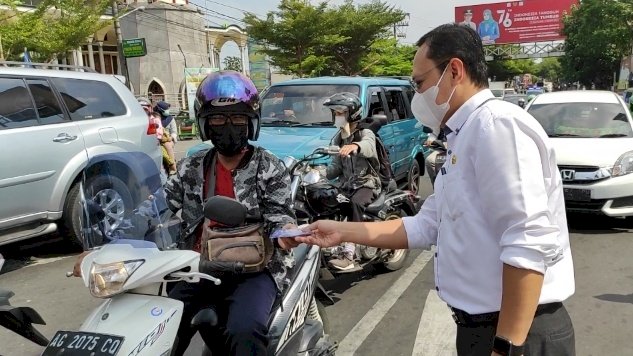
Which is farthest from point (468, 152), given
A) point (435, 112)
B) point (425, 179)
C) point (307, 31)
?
point (307, 31)

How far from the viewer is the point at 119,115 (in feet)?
20.3

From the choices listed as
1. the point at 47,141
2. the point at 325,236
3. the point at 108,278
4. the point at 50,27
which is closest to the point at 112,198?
the point at 108,278

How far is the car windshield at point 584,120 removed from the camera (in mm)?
6730

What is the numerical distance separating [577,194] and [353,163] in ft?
9.36

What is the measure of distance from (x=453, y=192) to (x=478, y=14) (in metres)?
45.5

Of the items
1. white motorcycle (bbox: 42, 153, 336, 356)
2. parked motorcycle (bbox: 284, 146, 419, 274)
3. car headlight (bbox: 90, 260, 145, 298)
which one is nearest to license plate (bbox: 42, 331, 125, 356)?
white motorcycle (bbox: 42, 153, 336, 356)

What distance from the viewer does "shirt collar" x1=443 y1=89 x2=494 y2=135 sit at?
59.3 inches

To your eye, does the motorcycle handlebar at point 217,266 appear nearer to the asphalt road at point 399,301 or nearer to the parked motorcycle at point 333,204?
the parked motorcycle at point 333,204

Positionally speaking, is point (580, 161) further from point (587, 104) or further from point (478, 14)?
point (478, 14)

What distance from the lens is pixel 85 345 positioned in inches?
63.0

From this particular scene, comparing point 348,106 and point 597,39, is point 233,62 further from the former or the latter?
point 348,106

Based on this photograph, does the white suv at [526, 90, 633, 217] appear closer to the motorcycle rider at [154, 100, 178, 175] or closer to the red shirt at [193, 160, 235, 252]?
the red shirt at [193, 160, 235, 252]

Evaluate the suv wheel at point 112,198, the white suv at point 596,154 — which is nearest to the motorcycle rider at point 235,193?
the suv wheel at point 112,198

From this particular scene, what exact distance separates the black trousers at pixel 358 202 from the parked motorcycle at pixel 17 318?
2.48m
